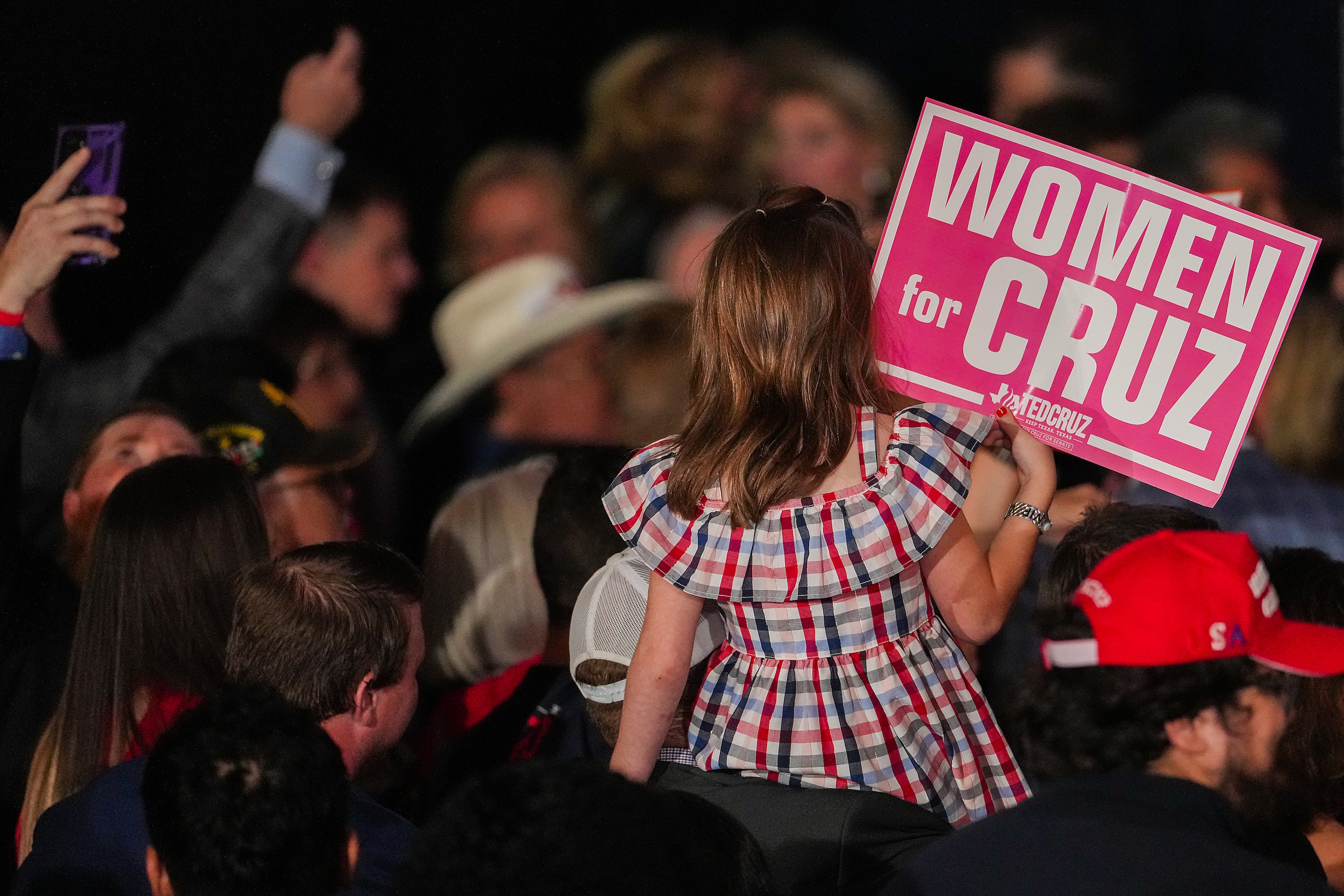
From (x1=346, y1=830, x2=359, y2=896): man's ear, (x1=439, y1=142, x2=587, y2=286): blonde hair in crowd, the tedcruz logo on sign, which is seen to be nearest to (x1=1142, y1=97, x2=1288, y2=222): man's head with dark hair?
(x1=439, y1=142, x2=587, y2=286): blonde hair in crowd

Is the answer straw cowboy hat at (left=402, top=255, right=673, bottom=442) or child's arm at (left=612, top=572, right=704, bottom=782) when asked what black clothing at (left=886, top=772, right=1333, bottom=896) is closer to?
child's arm at (left=612, top=572, right=704, bottom=782)

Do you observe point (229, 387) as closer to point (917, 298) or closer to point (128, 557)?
point (128, 557)

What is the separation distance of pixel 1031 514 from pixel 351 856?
115 centimetres

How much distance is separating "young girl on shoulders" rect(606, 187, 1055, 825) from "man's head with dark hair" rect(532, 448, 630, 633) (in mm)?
478

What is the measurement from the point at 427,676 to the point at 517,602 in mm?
316

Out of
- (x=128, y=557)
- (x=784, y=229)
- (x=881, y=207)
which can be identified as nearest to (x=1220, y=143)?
(x=881, y=207)

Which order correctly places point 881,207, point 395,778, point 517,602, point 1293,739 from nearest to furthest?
point 1293,739 < point 395,778 < point 517,602 < point 881,207

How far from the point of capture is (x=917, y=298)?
235cm

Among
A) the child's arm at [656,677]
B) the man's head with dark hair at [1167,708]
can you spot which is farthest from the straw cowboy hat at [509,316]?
the man's head with dark hair at [1167,708]

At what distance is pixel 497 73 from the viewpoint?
182 inches

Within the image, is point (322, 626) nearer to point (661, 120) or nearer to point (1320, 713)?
point (1320, 713)

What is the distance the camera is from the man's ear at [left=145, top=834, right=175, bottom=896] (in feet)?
5.49

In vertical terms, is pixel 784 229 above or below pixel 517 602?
above

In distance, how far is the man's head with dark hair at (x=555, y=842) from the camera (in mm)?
1403
